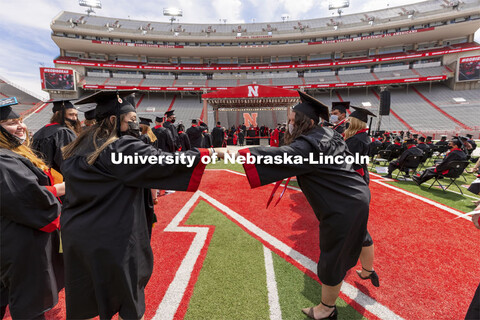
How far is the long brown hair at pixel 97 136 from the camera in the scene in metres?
1.48

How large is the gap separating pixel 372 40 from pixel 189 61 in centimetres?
2940

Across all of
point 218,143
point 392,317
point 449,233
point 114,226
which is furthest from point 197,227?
point 218,143

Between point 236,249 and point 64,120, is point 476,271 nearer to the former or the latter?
point 236,249

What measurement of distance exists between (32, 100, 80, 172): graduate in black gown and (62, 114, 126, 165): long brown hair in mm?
2046

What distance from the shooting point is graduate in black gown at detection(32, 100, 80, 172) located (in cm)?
309

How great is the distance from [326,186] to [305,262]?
1.62m

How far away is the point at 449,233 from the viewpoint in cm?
375

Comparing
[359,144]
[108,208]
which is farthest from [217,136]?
[108,208]

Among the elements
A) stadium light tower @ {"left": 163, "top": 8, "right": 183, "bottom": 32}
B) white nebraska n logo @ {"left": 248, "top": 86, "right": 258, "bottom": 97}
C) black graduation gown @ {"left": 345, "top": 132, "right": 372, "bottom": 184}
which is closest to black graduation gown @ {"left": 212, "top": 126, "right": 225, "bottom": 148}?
white nebraska n logo @ {"left": 248, "top": 86, "right": 258, "bottom": 97}

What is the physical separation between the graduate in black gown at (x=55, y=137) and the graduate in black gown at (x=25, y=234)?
1370mm

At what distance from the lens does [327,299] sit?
6.79 ft

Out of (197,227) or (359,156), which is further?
(197,227)

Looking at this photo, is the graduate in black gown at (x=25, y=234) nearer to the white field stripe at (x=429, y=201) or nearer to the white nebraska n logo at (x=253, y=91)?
the white field stripe at (x=429, y=201)

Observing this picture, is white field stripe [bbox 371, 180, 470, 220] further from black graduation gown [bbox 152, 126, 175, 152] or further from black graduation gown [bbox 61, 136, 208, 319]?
black graduation gown [bbox 152, 126, 175, 152]
